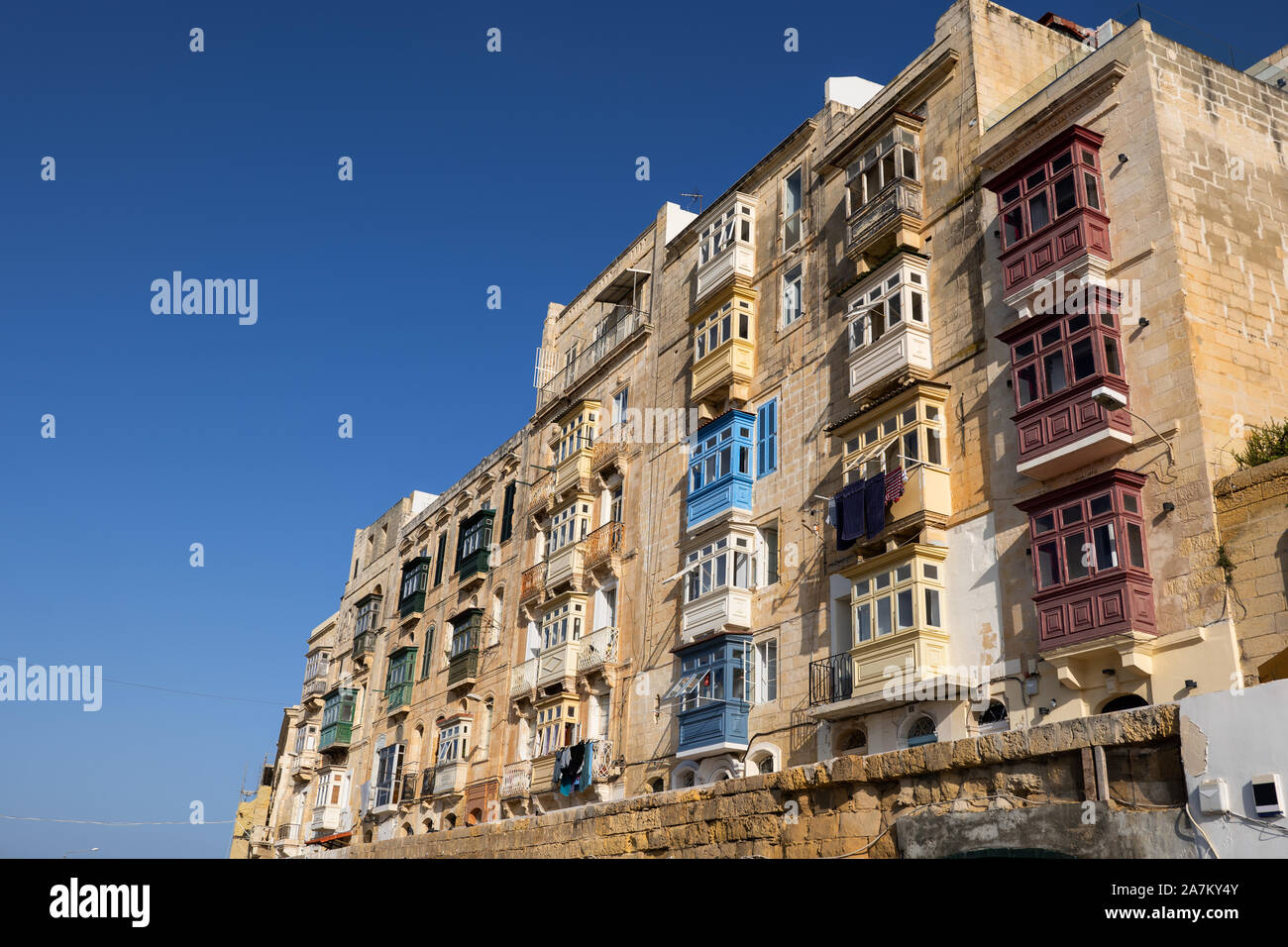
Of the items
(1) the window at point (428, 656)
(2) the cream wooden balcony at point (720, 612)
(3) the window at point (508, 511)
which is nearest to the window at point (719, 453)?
(2) the cream wooden balcony at point (720, 612)

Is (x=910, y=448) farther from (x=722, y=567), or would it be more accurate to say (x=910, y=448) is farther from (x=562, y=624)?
(x=562, y=624)

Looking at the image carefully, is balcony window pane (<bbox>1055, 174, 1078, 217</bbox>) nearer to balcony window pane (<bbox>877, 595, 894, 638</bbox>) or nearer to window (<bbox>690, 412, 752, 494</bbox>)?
balcony window pane (<bbox>877, 595, 894, 638</bbox>)

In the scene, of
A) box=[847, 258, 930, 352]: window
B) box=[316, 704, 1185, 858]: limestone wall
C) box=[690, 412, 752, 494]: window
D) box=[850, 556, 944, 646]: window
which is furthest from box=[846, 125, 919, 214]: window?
box=[316, 704, 1185, 858]: limestone wall

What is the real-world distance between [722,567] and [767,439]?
3286mm

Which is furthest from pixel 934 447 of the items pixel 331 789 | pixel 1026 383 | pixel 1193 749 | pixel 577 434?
pixel 331 789

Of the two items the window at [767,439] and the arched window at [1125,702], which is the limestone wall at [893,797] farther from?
the window at [767,439]

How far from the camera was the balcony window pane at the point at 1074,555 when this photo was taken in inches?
689

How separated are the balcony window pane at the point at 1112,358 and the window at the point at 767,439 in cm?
938

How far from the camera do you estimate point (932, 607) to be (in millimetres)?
→ 20297

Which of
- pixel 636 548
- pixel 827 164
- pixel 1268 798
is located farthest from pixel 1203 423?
pixel 636 548
